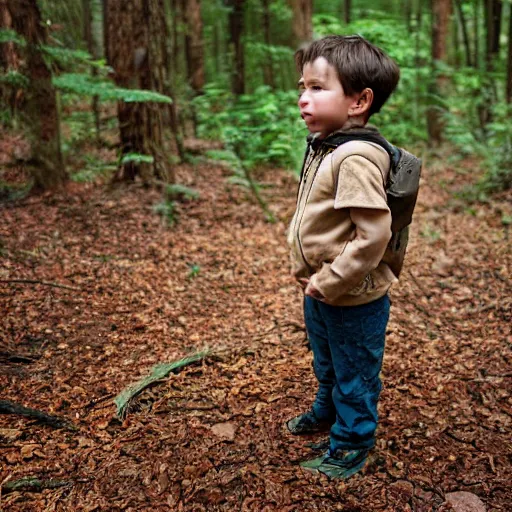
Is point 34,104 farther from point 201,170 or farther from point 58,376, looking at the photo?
point 58,376

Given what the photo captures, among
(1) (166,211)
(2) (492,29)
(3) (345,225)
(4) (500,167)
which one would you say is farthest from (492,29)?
(3) (345,225)

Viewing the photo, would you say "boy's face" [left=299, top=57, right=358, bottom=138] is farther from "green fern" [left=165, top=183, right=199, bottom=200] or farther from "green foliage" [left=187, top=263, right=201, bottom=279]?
"green fern" [left=165, top=183, right=199, bottom=200]

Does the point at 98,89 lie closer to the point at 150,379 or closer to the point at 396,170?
the point at 150,379

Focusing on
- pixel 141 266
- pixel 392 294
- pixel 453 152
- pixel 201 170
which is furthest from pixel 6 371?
pixel 453 152

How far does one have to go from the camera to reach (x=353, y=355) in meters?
2.32

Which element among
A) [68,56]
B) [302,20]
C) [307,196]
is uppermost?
[302,20]

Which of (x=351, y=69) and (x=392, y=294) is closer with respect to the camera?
A: (x=351, y=69)

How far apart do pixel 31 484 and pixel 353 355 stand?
1720mm

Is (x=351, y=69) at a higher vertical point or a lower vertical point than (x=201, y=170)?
higher

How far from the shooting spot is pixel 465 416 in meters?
2.94

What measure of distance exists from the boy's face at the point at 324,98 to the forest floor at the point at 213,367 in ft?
5.96

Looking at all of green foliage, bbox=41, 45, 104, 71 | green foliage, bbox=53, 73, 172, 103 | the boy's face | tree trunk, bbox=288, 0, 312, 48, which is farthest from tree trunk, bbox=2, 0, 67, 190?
tree trunk, bbox=288, 0, 312, 48

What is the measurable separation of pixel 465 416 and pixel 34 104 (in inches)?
220

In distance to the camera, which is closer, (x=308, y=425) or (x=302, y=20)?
(x=308, y=425)
